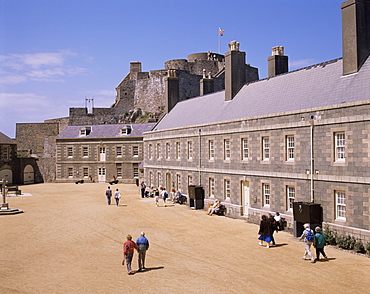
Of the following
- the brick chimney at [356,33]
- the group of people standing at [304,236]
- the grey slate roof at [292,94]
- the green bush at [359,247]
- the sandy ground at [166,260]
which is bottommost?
the sandy ground at [166,260]

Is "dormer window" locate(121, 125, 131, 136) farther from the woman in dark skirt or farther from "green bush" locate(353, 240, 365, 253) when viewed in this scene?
"green bush" locate(353, 240, 365, 253)

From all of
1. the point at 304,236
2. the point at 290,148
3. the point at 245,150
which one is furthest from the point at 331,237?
the point at 245,150

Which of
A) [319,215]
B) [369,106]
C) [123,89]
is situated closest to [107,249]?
[319,215]

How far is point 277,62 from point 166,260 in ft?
65.5

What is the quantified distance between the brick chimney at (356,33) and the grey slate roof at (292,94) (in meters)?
0.46

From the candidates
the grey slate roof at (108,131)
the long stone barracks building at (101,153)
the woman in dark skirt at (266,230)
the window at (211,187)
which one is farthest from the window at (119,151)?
the woman in dark skirt at (266,230)

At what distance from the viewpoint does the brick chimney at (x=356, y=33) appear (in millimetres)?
20578

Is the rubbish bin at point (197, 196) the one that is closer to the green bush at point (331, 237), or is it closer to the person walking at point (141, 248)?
the green bush at point (331, 237)

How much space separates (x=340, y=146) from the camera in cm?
1914

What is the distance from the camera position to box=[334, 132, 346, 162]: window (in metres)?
19.0

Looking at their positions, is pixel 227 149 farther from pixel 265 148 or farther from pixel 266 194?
pixel 266 194

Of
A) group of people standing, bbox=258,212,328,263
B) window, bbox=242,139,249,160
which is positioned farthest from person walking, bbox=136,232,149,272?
window, bbox=242,139,249,160

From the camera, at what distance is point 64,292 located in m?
12.8

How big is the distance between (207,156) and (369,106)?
1560cm
